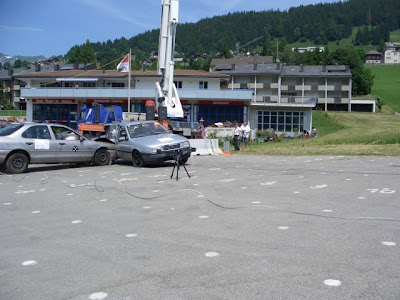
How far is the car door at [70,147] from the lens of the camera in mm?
15375

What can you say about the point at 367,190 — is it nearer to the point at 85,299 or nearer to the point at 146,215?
the point at 146,215

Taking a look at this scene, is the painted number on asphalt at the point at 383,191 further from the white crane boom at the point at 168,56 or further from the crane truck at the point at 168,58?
the white crane boom at the point at 168,56

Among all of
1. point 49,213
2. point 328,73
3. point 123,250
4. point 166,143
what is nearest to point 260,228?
point 123,250

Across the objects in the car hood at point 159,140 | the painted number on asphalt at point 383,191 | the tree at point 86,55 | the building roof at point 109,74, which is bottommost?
the painted number on asphalt at point 383,191

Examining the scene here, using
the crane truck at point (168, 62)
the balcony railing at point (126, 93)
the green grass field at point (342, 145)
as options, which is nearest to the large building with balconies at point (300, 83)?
the balcony railing at point (126, 93)

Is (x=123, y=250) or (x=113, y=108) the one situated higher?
(x=113, y=108)

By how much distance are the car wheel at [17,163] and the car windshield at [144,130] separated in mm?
3933

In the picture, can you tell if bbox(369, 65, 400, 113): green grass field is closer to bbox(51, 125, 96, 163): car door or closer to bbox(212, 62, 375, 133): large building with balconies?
bbox(212, 62, 375, 133): large building with balconies

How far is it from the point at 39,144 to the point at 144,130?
396 cm

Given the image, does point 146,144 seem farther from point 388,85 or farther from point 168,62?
point 388,85

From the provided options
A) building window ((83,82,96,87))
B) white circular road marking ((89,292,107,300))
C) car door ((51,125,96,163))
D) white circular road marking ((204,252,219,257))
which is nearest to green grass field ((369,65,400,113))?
building window ((83,82,96,87))

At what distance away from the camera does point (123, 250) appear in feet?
18.8

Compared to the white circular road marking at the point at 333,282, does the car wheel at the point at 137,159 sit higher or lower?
higher

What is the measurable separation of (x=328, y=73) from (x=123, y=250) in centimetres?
8650
